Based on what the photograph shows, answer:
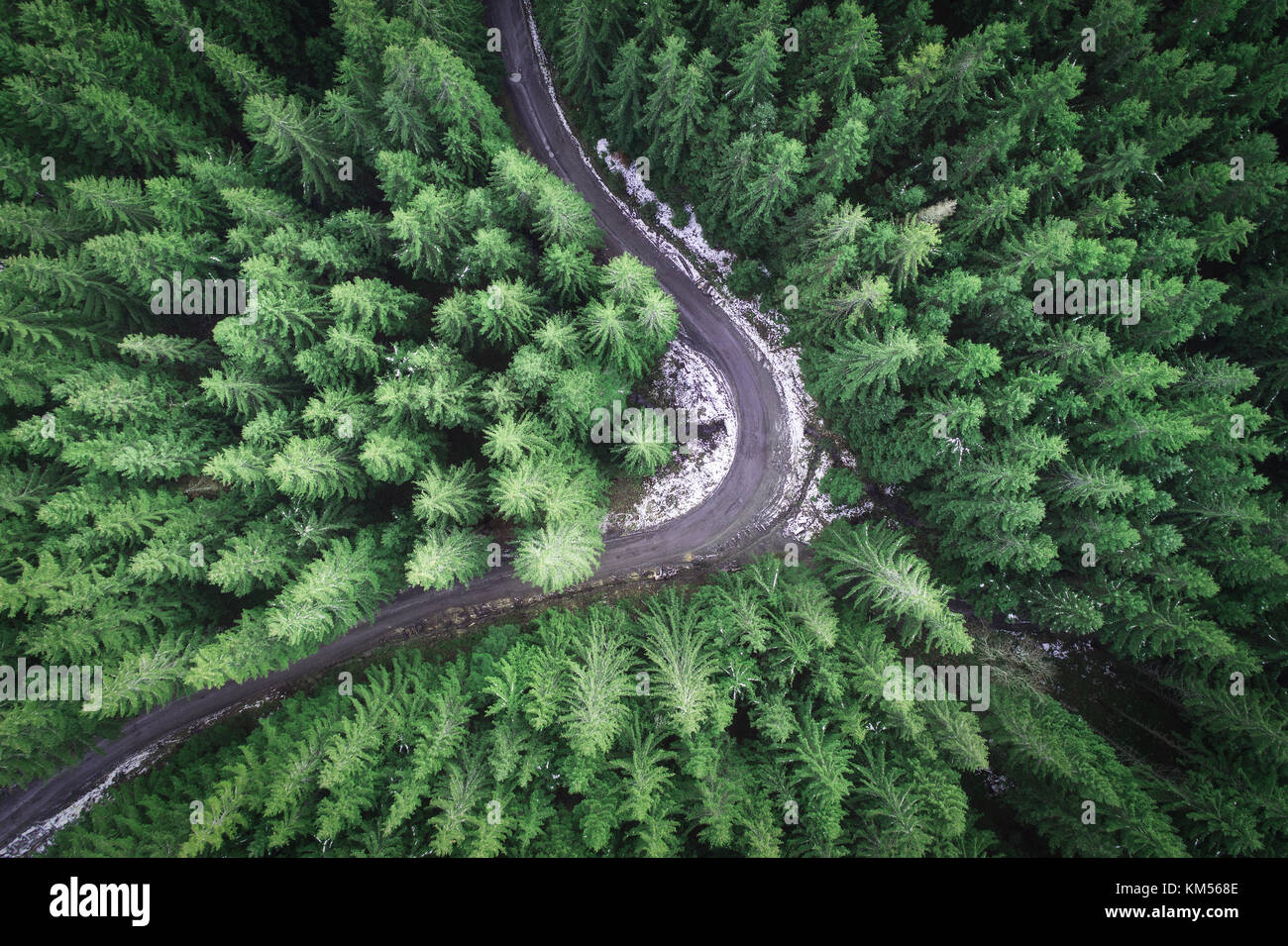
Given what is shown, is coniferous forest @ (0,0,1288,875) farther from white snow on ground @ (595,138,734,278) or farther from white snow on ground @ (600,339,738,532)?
white snow on ground @ (600,339,738,532)

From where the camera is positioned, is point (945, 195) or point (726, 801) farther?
point (945, 195)

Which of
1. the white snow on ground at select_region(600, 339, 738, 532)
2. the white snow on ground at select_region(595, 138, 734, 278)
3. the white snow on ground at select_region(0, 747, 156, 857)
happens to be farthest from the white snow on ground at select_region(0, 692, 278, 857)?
the white snow on ground at select_region(595, 138, 734, 278)

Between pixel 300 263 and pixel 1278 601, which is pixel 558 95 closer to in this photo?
pixel 300 263

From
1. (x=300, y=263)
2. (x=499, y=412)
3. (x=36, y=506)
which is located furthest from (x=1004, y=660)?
(x=36, y=506)

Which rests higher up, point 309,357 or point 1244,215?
point 1244,215

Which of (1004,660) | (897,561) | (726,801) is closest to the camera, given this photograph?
(726,801)

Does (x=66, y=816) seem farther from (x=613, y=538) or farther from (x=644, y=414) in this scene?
(x=644, y=414)

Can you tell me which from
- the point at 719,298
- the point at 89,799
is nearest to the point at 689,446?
the point at 719,298
